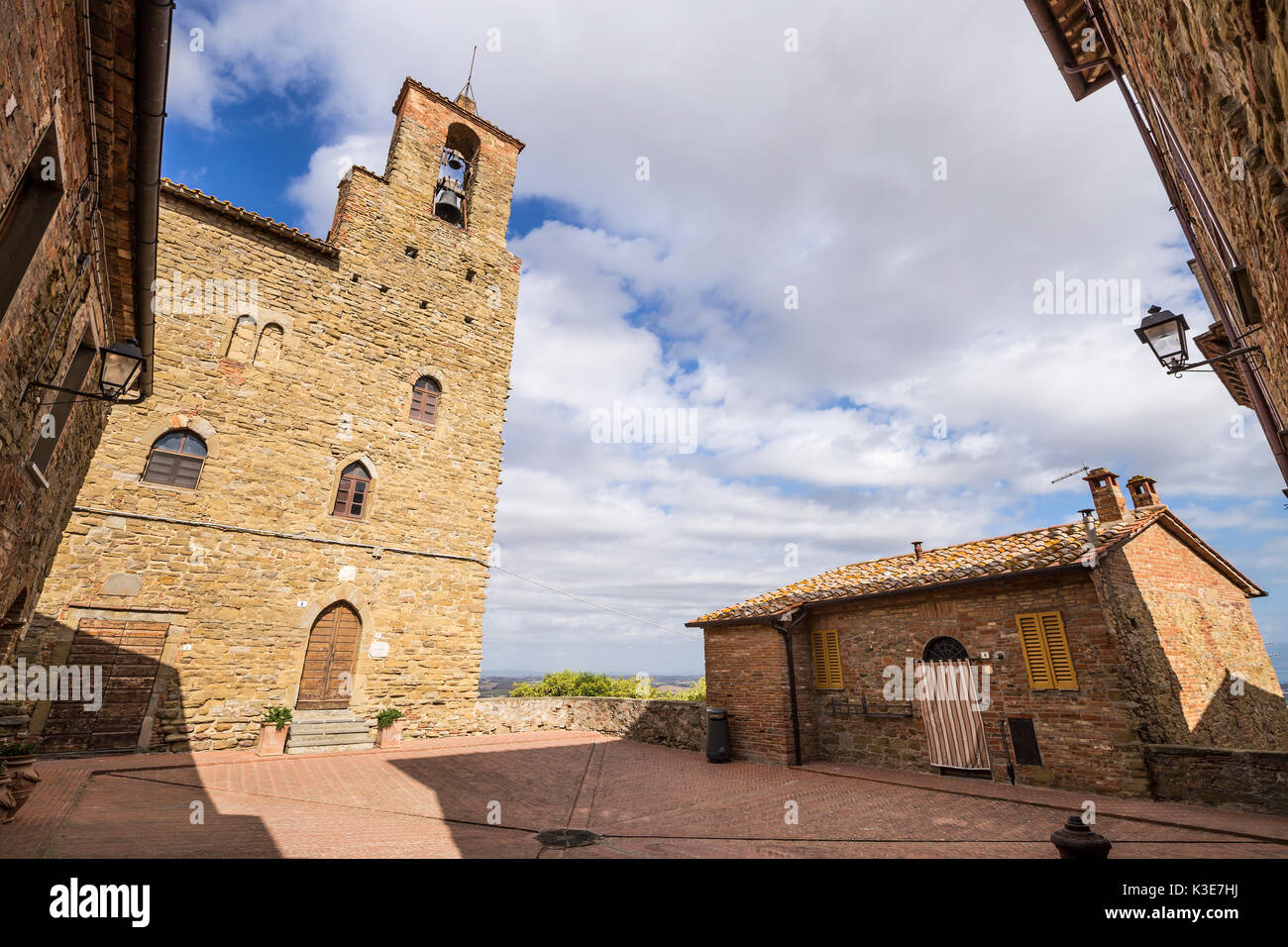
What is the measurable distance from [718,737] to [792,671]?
2.30m

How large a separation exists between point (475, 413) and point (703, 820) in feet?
42.6

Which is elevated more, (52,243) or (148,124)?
(148,124)

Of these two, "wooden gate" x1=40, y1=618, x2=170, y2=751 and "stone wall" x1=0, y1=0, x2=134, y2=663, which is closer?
"stone wall" x1=0, y1=0, x2=134, y2=663

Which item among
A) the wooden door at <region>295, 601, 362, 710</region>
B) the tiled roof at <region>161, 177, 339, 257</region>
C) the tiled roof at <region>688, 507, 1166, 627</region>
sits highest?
the tiled roof at <region>161, 177, 339, 257</region>

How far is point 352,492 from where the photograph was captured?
558 inches

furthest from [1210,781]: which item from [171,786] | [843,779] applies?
[171,786]

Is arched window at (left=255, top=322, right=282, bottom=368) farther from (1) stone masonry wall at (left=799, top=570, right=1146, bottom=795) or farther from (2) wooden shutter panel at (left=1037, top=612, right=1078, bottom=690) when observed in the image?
(2) wooden shutter panel at (left=1037, top=612, right=1078, bottom=690)

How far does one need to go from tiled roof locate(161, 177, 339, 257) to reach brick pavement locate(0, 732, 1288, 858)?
40.1 ft

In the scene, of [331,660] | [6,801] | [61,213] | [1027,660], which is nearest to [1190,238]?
[1027,660]

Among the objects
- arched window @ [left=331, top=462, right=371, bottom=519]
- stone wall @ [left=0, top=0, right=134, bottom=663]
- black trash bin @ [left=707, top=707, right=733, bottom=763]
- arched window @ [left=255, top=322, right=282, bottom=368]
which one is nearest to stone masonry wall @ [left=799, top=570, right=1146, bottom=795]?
black trash bin @ [left=707, top=707, right=733, bottom=763]

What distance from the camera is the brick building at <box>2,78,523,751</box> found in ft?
35.7

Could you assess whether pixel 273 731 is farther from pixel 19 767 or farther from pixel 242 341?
pixel 242 341

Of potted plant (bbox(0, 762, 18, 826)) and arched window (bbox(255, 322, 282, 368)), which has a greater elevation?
arched window (bbox(255, 322, 282, 368))

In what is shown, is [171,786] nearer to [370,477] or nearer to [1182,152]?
[370,477]
